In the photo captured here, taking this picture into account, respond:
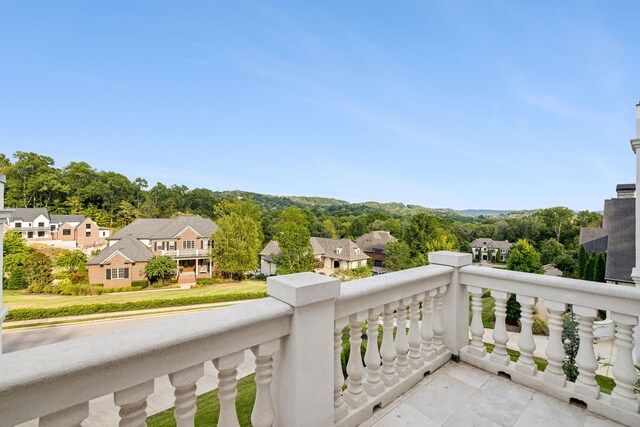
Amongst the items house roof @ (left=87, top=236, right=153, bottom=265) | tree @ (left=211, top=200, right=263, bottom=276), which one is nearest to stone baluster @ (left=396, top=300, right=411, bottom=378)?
tree @ (left=211, top=200, right=263, bottom=276)

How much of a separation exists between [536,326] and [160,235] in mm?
30913

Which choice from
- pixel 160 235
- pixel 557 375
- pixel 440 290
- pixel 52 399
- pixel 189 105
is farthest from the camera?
pixel 160 235

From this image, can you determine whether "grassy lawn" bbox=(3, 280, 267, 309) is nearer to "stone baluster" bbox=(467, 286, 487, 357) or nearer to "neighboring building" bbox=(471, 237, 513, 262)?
"stone baluster" bbox=(467, 286, 487, 357)

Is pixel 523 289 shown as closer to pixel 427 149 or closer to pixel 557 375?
pixel 557 375

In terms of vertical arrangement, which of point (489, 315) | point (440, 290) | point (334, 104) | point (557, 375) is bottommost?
point (489, 315)

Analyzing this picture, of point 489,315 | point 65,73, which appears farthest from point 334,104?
point 65,73

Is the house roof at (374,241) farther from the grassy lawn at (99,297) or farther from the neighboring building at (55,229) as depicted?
the neighboring building at (55,229)

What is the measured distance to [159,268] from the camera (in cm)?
2509

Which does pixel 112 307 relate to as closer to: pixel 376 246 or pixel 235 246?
pixel 235 246

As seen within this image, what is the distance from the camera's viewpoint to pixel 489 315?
580 inches

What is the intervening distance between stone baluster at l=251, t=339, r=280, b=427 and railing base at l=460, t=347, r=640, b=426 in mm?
2268

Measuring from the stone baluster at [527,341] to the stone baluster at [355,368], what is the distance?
1.58m

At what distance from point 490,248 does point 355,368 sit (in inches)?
2336

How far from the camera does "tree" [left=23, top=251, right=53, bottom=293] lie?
72.4 feet
